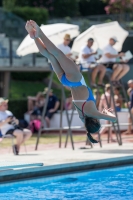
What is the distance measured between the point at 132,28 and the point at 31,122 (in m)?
15.9

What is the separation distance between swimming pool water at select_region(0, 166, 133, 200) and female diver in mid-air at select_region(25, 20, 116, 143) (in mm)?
1263

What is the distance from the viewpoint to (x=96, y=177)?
10.4 meters

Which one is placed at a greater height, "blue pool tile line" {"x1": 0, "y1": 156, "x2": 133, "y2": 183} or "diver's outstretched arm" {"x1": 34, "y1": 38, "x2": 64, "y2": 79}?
"diver's outstretched arm" {"x1": 34, "y1": 38, "x2": 64, "y2": 79}

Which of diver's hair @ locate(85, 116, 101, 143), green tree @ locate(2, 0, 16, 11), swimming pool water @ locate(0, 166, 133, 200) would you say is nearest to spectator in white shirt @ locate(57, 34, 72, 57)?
swimming pool water @ locate(0, 166, 133, 200)

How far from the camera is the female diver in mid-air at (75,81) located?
8.20 m

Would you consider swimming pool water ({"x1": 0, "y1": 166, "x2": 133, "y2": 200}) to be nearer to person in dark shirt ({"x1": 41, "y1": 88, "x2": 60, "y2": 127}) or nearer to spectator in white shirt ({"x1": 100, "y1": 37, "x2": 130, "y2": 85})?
spectator in white shirt ({"x1": 100, "y1": 37, "x2": 130, "y2": 85})

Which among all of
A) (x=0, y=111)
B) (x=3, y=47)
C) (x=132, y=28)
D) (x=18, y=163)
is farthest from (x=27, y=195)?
(x=132, y=28)

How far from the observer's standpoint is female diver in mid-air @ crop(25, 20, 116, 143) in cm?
820

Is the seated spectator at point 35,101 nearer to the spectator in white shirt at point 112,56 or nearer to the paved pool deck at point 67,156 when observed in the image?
the spectator in white shirt at point 112,56

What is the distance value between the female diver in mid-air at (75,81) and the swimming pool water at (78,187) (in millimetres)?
1263

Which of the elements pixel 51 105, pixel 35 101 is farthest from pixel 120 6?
pixel 51 105

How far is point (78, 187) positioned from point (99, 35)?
590 centimetres

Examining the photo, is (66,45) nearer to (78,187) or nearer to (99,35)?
(99,35)

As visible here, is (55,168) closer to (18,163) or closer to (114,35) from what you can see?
(18,163)
